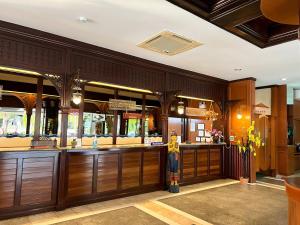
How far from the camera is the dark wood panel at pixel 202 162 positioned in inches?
247

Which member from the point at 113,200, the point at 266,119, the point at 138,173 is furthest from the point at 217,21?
the point at 266,119

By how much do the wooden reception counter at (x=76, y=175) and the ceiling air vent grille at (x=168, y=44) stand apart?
2.14m

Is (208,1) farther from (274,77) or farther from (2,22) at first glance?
(274,77)

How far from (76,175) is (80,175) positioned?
8 centimetres

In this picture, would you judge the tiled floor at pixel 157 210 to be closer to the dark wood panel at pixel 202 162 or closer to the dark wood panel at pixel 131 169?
the dark wood panel at pixel 131 169

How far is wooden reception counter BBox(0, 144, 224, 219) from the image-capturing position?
11.7 feet

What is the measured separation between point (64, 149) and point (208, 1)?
3.30m

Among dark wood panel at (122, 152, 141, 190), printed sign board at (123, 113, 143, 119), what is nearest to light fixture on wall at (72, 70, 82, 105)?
dark wood panel at (122, 152, 141, 190)

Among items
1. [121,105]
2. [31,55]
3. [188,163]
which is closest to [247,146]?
[188,163]

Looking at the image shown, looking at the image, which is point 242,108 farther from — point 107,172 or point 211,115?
point 107,172

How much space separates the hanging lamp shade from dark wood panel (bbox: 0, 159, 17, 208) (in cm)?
404

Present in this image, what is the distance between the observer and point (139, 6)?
294cm

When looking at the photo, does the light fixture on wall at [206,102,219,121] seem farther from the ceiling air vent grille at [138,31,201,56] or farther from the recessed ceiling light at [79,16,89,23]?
the recessed ceiling light at [79,16,89,23]

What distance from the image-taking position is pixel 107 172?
457 centimetres
